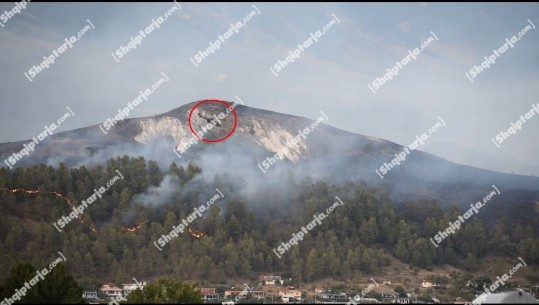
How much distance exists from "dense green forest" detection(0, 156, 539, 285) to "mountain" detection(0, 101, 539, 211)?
36.8 feet

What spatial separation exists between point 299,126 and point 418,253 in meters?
51.9

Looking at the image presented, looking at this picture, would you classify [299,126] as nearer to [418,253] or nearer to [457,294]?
[418,253]

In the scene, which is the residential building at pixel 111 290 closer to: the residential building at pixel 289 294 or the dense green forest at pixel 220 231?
the dense green forest at pixel 220 231

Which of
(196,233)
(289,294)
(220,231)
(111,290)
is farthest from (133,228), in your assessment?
(289,294)

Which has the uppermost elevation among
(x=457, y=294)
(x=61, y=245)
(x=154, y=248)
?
(x=61, y=245)

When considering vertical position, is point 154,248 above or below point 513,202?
above

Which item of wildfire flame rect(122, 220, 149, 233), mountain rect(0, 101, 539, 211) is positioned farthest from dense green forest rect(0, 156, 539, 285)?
mountain rect(0, 101, 539, 211)

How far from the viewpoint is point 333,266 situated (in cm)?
7850

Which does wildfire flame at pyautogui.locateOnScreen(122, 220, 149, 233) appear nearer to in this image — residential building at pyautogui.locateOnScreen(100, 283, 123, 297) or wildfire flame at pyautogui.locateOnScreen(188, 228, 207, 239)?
wildfire flame at pyautogui.locateOnScreen(188, 228, 207, 239)

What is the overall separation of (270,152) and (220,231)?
1486 inches

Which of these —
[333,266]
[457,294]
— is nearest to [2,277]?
[333,266]

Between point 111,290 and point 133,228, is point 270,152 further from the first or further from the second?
point 111,290

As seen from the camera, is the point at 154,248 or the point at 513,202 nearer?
the point at 154,248

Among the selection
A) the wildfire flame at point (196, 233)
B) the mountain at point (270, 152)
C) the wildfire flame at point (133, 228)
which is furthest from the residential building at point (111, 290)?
the mountain at point (270, 152)
